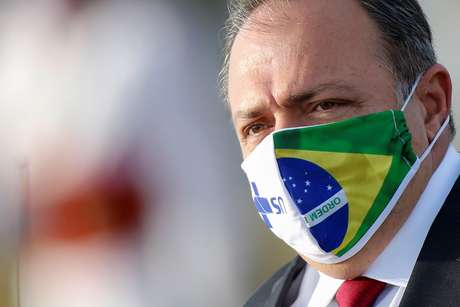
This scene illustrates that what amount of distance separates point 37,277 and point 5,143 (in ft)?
2.42

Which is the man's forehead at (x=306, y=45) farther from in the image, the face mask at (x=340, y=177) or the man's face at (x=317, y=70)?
the face mask at (x=340, y=177)

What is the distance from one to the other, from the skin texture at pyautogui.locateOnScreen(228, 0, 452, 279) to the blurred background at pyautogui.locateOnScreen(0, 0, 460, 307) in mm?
1782

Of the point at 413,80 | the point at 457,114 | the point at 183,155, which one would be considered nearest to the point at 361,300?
the point at 413,80

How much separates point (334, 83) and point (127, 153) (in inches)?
91.6

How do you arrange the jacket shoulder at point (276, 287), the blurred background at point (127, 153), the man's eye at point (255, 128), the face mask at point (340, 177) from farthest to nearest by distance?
1. the blurred background at point (127, 153)
2. the jacket shoulder at point (276, 287)
3. the man's eye at point (255, 128)
4. the face mask at point (340, 177)

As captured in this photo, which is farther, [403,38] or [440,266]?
[403,38]

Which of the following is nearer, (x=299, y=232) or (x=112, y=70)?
(x=299, y=232)

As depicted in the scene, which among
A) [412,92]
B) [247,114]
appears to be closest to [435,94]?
[412,92]

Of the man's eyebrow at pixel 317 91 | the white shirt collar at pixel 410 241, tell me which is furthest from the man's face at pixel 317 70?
the white shirt collar at pixel 410 241

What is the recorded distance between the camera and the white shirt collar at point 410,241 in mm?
2076

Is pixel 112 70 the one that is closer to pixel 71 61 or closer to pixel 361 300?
pixel 71 61

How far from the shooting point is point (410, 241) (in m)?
2.10

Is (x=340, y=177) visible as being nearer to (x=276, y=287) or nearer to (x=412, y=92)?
(x=412, y=92)

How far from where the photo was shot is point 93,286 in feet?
13.1
